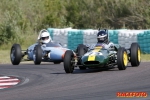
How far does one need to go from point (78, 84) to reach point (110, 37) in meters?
12.4

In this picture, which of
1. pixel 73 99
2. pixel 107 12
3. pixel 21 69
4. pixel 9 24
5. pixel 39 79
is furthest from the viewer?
pixel 107 12

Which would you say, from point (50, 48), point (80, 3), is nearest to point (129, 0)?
point (80, 3)

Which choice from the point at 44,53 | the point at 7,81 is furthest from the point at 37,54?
the point at 7,81

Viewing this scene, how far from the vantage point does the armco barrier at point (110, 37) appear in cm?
2391

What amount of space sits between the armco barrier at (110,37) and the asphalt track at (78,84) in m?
6.68

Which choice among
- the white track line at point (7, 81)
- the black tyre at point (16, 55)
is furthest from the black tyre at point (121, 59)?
the black tyre at point (16, 55)

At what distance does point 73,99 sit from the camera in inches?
404

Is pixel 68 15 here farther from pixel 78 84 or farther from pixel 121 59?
pixel 78 84

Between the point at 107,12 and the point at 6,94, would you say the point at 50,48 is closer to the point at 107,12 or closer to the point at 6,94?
the point at 6,94

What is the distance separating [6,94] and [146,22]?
25.9 metres

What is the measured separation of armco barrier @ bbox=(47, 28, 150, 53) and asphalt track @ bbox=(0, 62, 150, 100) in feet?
21.9

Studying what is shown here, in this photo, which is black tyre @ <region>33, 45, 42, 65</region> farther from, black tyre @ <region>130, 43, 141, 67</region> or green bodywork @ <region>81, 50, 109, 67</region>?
green bodywork @ <region>81, 50, 109, 67</region>

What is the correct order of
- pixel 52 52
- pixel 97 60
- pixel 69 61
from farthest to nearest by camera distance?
pixel 52 52 < pixel 69 61 < pixel 97 60

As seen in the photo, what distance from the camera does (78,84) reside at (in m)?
12.9
